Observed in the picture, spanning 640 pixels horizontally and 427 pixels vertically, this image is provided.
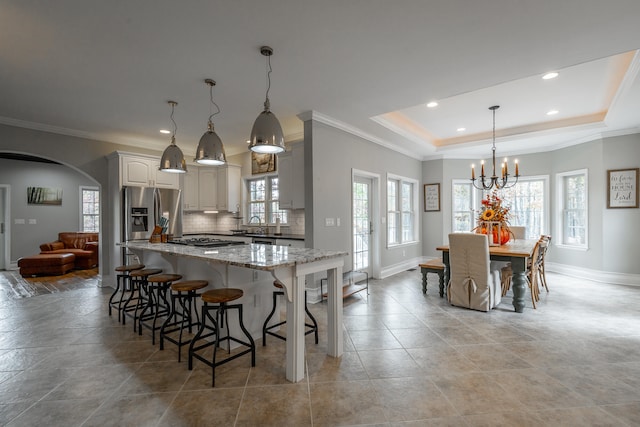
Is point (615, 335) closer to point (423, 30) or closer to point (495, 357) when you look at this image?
point (495, 357)

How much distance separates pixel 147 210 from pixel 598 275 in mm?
7974

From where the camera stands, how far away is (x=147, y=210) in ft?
17.3

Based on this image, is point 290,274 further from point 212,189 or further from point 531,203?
point 531,203

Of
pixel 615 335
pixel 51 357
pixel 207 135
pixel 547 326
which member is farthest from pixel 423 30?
pixel 51 357

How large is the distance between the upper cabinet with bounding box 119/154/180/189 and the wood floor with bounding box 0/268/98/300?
203cm

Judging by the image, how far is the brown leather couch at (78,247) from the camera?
6902 millimetres

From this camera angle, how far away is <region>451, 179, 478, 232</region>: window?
23.0 feet

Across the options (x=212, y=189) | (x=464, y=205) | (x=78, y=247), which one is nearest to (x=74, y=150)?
(x=212, y=189)

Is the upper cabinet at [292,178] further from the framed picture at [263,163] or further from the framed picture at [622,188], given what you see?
the framed picture at [622,188]

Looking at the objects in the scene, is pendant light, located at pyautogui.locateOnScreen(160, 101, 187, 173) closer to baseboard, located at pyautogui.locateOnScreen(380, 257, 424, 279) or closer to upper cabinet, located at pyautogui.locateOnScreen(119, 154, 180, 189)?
upper cabinet, located at pyautogui.locateOnScreen(119, 154, 180, 189)

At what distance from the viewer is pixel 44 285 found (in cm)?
543

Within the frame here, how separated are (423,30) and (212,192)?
514cm

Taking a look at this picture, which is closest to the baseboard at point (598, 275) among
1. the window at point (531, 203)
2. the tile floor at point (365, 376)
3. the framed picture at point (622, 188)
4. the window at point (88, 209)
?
the window at point (531, 203)

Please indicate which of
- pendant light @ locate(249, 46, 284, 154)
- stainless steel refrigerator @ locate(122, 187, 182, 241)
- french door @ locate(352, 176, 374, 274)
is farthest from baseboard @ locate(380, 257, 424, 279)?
stainless steel refrigerator @ locate(122, 187, 182, 241)
